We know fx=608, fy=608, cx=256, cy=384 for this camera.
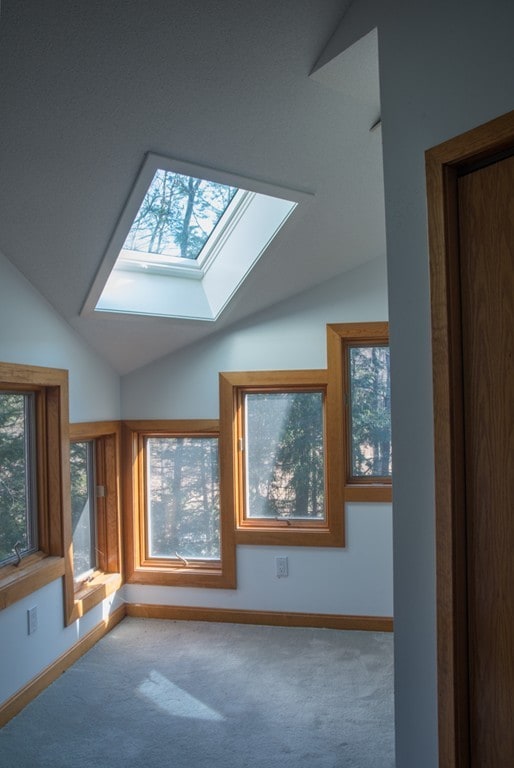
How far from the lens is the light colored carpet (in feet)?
Result: 7.88

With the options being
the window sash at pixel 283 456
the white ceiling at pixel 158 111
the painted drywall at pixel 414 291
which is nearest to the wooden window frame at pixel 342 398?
the window sash at pixel 283 456

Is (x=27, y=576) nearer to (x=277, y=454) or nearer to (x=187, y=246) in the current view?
(x=277, y=454)

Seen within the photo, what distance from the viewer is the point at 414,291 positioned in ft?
4.67

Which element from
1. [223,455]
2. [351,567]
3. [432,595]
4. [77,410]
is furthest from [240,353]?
[432,595]

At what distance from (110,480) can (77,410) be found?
2.13 ft

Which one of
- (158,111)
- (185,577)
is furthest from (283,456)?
(158,111)

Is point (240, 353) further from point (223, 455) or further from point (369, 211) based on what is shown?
point (369, 211)

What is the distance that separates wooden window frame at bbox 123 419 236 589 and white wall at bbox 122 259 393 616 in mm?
55

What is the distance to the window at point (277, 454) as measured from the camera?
3.69 metres

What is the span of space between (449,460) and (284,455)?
2490mm

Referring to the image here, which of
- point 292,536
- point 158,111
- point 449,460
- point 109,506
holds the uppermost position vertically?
point 158,111

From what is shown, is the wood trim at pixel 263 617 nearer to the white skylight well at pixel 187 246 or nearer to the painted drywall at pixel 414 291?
the white skylight well at pixel 187 246

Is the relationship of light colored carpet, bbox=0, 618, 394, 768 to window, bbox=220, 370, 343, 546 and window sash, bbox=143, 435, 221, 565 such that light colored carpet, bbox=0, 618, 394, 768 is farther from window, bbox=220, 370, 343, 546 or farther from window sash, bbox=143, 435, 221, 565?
window, bbox=220, 370, 343, 546

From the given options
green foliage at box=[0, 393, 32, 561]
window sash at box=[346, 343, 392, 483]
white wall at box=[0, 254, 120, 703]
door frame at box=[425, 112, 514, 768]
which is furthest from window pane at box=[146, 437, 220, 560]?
door frame at box=[425, 112, 514, 768]
